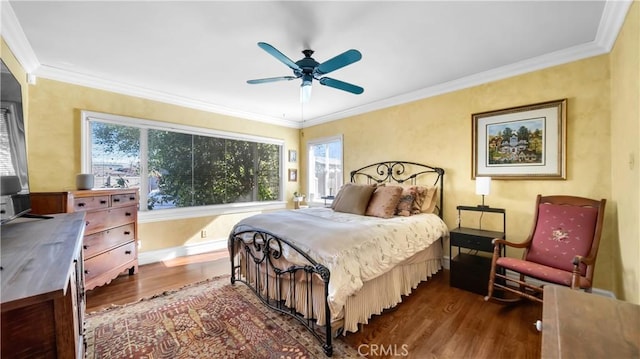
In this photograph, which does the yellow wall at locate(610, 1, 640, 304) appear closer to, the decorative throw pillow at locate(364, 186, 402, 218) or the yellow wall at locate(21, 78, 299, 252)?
the decorative throw pillow at locate(364, 186, 402, 218)

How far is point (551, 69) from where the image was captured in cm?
267

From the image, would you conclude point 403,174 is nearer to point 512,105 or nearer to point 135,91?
point 512,105

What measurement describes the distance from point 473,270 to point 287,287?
6.56 ft

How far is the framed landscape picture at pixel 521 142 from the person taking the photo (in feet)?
8.64

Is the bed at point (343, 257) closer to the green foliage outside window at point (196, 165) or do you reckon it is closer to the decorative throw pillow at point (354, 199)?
the decorative throw pillow at point (354, 199)

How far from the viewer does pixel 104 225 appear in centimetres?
277

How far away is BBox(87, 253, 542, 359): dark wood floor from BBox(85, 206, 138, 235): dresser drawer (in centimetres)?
70

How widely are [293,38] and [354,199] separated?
2.00m

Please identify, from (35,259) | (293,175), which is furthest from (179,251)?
(35,259)

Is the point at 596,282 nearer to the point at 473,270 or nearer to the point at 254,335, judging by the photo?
the point at 473,270

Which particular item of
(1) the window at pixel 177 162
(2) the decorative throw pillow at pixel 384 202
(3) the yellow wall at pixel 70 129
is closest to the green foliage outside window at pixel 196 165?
(1) the window at pixel 177 162

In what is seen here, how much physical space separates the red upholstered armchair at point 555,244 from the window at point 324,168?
298 centimetres

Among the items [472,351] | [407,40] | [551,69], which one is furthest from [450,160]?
[472,351]

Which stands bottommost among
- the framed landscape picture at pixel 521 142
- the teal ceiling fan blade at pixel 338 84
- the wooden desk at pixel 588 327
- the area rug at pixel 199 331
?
the area rug at pixel 199 331
